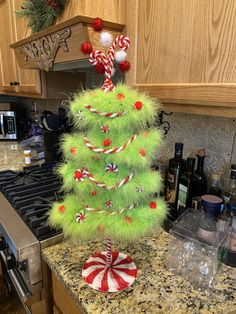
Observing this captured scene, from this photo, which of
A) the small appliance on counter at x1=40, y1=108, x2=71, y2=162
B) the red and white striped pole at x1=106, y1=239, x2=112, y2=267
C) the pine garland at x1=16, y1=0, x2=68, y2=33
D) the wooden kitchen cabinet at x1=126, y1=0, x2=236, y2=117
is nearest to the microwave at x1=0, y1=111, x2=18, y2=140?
the small appliance on counter at x1=40, y1=108, x2=71, y2=162

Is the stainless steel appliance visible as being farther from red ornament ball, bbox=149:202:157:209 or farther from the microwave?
the microwave

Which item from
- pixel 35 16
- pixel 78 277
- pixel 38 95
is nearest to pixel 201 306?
pixel 78 277

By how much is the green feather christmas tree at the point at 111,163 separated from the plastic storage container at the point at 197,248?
0.73ft

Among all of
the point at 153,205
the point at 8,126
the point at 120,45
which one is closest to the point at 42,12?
the point at 120,45

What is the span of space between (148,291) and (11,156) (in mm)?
1505

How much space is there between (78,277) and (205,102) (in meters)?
0.58

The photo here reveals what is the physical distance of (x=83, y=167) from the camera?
18.8 inches

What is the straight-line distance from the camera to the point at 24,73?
1.57m

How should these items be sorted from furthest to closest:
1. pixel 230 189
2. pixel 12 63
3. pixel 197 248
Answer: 1. pixel 12 63
2. pixel 230 189
3. pixel 197 248

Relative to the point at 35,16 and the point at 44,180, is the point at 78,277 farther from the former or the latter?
the point at 35,16

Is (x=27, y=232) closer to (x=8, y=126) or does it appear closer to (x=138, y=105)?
(x=138, y=105)

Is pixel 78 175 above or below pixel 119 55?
below

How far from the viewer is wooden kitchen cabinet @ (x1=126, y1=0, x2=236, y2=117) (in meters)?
0.53

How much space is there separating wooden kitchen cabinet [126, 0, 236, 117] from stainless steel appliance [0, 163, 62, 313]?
0.59m
